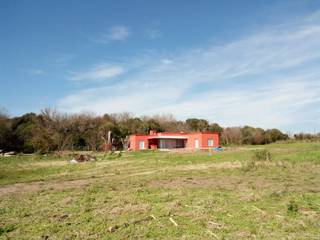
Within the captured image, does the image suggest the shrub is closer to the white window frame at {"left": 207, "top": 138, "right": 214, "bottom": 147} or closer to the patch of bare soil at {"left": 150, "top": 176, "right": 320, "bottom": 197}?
the patch of bare soil at {"left": 150, "top": 176, "right": 320, "bottom": 197}

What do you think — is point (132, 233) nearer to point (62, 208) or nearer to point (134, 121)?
point (62, 208)

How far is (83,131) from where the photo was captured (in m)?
44.8

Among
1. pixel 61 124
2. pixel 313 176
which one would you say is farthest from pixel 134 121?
pixel 313 176

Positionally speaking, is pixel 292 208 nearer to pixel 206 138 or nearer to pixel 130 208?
pixel 130 208

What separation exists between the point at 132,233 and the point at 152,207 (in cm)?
171

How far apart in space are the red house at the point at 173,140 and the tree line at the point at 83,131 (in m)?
2.80

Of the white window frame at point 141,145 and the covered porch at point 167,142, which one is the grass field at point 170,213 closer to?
the white window frame at point 141,145

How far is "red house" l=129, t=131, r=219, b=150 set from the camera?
40734 mm

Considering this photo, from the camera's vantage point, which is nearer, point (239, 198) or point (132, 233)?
point (132, 233)

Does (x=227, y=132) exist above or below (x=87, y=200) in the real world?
above

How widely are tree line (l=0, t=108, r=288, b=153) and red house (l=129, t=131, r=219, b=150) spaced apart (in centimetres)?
280

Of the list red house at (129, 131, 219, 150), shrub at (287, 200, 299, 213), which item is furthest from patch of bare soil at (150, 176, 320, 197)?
red house at (129, 131, 219, 150)

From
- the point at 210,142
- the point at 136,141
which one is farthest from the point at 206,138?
the point at 136,141

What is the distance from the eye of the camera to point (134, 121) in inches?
2085
